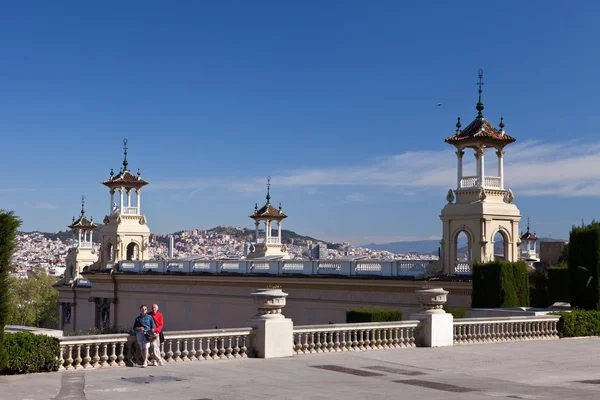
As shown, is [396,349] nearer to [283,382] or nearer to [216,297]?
[283,382]

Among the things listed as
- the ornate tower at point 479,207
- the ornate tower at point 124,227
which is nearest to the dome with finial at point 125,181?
the ornate tower at point 124,227

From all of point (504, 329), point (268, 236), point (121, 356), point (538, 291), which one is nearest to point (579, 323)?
point (504, 329)

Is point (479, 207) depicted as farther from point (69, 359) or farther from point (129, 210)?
point (129, 210)

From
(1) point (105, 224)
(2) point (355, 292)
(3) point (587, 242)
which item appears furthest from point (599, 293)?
(1) point (105, 224)

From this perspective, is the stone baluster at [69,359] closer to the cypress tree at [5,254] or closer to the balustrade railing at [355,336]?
the cypress tree at [5,254]

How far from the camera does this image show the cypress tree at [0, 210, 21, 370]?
14953mm

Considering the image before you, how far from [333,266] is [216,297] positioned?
986 centimetres

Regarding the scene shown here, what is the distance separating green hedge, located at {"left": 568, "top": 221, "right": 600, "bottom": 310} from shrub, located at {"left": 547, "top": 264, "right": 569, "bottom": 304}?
294 inches

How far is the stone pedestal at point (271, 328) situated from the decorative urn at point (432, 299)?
422 cm

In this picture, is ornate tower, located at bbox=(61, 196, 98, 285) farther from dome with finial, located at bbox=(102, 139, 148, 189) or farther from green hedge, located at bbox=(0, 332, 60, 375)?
green hedge, located at bbox=(0, 332, 60, 375)

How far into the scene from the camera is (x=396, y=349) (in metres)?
21.1

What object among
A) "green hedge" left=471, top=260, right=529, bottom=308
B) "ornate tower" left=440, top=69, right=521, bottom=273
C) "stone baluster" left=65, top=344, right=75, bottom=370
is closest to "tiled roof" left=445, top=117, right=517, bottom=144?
"ornate tower" left=440, top=69, right=521, bottom=273

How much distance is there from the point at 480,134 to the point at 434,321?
1911 cm

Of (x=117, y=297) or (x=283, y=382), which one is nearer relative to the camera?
(x=283, y=382)
